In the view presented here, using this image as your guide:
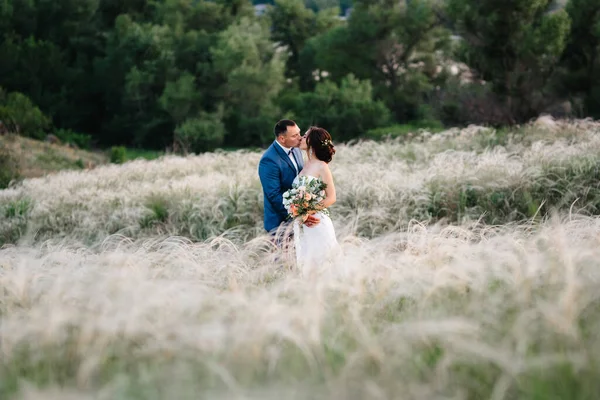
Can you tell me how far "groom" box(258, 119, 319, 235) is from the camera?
6023mm

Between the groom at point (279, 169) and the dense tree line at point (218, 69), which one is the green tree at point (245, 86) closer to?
the dense tree line at point (218, 69)

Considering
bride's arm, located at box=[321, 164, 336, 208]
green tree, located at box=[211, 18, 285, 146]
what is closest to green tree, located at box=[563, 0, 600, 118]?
green tree, located at box=[211, 18, 285, 146]

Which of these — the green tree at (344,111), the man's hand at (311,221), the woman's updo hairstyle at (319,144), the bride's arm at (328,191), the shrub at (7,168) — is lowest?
the green tree at (344,111)

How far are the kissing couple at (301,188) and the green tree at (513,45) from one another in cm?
1445

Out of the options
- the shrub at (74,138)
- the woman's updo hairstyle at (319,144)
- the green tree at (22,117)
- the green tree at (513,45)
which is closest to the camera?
the woman's updo hairstyle at (319,144)

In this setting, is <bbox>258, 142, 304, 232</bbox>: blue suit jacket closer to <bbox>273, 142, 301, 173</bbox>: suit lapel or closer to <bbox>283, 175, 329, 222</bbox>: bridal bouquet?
<bbox>273, 142, 301, 173</bbox>: suit lapel

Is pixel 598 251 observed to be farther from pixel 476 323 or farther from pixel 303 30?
pixel 303 30

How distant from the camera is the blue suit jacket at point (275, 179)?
6023 mm

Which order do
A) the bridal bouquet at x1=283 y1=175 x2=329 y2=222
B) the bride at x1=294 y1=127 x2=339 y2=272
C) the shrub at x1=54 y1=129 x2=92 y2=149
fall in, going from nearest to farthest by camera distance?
1. the bridal bouquet at x1=283 y1=175 x2=329 y2=222
2. the bride at x1=294 y1=127 x2=339 y2=272
3. the shrub at x1=54 y1=129 x2=92 y2=149

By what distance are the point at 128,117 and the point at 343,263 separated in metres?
27.1

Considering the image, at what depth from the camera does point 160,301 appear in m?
2.71

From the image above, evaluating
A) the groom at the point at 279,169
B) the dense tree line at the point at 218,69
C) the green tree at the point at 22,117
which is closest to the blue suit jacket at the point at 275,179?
the groom at the point at 279,169

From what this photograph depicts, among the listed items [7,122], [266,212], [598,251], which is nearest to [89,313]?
[598,251]

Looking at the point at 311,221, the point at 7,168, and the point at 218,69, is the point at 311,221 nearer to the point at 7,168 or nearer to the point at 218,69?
the point at 7,168
